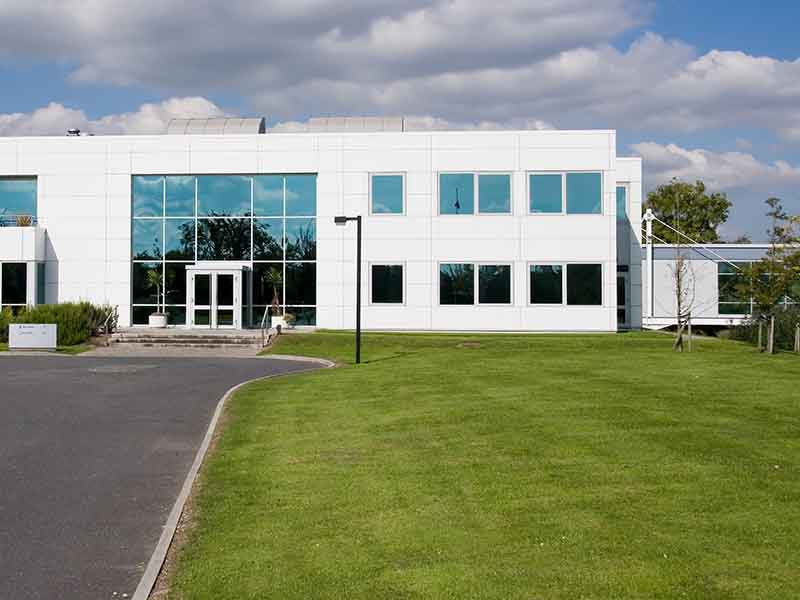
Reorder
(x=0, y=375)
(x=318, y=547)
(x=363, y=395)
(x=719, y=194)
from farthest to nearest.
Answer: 1. (x=719, y=194)
2. (x=0, y=375)
3. (x=363, y=395)
4. (x=318, y=547)

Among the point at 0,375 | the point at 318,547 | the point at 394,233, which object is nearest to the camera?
the point at 318,547

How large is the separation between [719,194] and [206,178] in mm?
52866

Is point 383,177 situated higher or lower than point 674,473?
higher

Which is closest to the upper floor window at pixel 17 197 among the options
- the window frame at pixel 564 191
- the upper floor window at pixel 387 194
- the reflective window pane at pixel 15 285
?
the reflective window pane at pixel 15 285

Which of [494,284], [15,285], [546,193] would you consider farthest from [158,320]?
[546,193]

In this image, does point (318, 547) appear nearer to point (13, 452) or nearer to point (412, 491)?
point (412, 491)

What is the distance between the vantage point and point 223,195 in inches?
1458

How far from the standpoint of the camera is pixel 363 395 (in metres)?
16.3

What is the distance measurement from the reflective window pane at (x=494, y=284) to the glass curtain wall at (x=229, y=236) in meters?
6.99

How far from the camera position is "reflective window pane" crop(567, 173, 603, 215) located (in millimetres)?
35281

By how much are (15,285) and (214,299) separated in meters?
8.46

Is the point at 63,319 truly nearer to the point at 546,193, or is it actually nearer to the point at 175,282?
the point at 175,282

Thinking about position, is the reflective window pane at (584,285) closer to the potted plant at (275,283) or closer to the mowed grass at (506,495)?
the potted plant at (275,283)

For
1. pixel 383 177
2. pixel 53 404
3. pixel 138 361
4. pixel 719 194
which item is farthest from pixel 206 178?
pixel 719 194
